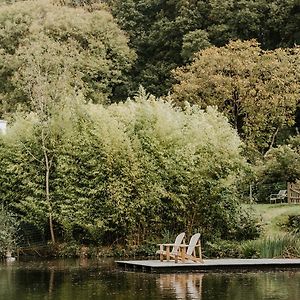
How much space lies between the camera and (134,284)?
52.1 ft

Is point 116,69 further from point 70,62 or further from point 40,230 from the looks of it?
point 40,230

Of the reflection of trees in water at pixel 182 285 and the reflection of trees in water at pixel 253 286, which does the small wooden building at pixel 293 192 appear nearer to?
the reflection of trees in water at pixel 253 286

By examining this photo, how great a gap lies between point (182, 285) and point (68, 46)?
2688cm

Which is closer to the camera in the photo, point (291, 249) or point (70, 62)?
point (291, 249)

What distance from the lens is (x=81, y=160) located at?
23.9 metres

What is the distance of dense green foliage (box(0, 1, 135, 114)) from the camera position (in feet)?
128

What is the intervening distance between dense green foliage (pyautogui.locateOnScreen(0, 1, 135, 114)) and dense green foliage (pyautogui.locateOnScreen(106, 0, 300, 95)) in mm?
1867

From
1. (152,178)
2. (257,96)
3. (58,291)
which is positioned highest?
(257,96)

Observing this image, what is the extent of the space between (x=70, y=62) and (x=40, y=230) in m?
15.4

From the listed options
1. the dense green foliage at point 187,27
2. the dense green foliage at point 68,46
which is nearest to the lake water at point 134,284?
the dense green foliage at point 68,46

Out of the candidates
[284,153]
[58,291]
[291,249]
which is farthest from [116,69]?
[58,291]

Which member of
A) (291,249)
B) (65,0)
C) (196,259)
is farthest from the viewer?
(65,0)

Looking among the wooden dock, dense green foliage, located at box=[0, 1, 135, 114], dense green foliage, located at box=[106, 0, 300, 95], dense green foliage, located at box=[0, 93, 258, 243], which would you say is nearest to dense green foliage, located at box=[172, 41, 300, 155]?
dense green foliage, located at box=[106, 0, 300, 95]

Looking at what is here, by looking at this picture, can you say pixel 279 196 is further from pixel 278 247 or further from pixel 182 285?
pixel 182 285
